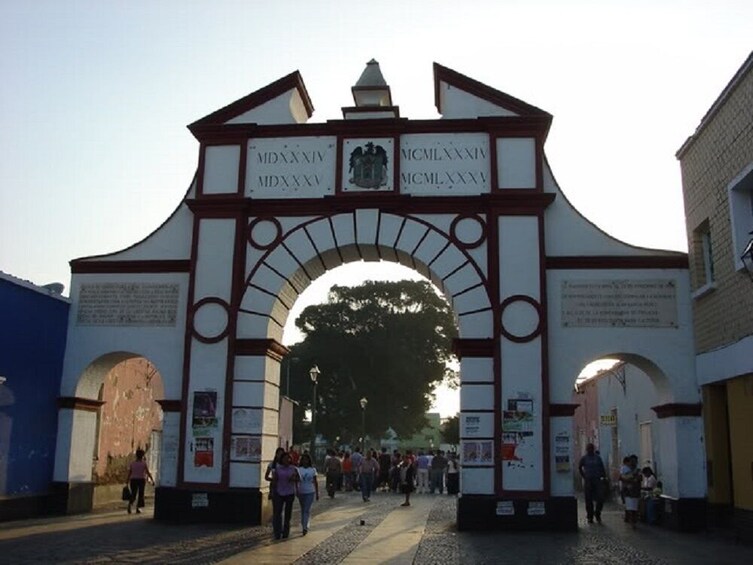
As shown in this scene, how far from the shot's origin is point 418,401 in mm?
44312

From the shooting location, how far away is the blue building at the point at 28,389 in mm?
14125

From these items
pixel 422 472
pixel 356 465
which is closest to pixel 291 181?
pixel 356 465

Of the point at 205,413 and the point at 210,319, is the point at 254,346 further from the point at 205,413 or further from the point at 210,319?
the point at 205,413

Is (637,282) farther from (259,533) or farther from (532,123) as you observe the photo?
(259,533)

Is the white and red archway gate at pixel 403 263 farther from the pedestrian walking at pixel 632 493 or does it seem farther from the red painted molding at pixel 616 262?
the pedestrian walking at pixel 632 493

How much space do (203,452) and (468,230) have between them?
6.34 metres

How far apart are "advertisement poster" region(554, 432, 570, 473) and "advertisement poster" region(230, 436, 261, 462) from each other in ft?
17.3

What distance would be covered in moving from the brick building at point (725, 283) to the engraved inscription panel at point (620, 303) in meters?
0.53

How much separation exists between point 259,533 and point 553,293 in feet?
21.9

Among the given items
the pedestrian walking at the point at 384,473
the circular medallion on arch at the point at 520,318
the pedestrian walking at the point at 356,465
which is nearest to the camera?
the circular medallion on arch at the point at 520,318

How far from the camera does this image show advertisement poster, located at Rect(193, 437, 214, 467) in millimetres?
14445

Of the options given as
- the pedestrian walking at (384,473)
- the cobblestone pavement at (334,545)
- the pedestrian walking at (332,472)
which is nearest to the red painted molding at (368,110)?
the cobblestone pavement at (334,545)

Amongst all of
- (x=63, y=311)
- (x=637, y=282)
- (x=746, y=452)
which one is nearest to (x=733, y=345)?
(x=746, y=452)

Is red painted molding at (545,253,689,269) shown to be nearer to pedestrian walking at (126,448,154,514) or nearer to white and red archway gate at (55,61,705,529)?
white and red archway gate at (55,61,705,529)
